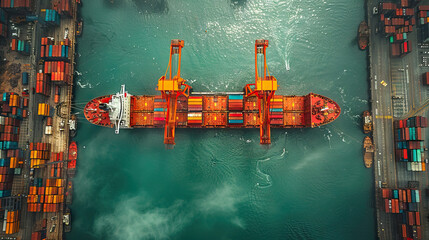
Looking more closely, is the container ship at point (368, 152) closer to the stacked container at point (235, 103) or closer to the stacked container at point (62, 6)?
the stacked container at point (235, 103)

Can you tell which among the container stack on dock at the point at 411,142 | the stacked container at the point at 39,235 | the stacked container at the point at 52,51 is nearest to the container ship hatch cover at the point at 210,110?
the stacked container at the point at 52,51

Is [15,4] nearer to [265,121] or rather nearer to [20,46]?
[20,46]

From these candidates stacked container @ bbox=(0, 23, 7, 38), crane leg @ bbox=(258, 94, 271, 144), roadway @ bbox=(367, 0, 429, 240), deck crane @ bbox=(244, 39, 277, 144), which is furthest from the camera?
stacked container @ bbox=(0, 23, 7, 38)

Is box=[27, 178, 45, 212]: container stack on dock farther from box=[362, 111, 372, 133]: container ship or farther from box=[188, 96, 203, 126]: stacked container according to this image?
box=[362, 111, 372, 133]: container ship

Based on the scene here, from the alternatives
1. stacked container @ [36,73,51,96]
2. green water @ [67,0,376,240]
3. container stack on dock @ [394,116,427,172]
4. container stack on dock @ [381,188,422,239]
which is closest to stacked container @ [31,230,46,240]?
green water @ [67,0,376,240]

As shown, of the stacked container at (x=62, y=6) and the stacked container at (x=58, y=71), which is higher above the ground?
the stacked container at (x=62, y=6)

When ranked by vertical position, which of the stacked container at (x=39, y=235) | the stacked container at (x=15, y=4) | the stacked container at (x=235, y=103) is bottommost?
the stacked container at (x=39, y=235)

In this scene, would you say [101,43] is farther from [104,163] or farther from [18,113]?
[104,163]
